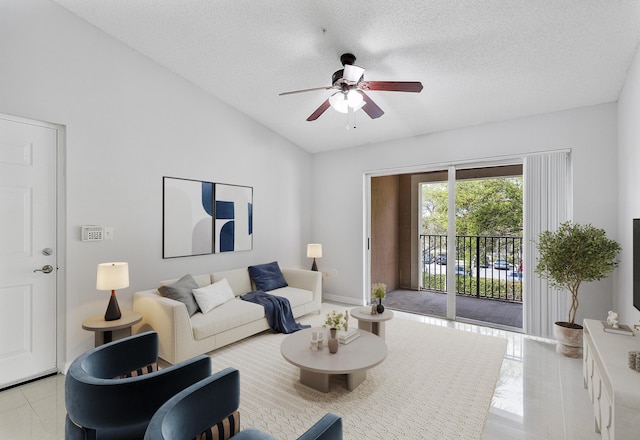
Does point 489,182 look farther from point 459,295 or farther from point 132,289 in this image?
point 132,289

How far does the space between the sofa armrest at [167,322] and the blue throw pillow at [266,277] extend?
1.45 meters

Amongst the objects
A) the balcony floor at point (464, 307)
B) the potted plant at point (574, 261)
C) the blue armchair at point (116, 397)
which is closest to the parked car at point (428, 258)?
the balcony floor at point (464, 307)

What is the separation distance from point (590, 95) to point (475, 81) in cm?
122

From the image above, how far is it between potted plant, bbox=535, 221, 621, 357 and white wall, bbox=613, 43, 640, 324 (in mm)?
153

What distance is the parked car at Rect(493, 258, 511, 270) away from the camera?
518cm

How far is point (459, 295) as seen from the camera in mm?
5660

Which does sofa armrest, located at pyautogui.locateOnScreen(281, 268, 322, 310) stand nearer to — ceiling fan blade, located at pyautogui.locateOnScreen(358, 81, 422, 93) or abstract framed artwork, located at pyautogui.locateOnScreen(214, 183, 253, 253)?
abstract framed artwork, located at pyautogui.locateOnScreen(214, 183, 253, 253)

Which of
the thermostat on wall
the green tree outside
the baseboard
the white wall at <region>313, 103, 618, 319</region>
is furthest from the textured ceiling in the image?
the baseboard

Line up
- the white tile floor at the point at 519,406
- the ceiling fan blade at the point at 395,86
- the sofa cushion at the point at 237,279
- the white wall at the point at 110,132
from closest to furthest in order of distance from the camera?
1. the white tile floor at the point at 519,406
2. the ceiling fan blade at the point at 395,86
3. the white wall at the point at 110,132
4. the sofa cushion at the point at 237,279

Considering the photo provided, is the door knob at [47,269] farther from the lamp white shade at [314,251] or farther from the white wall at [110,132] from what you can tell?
the lamp white shade at [314,251]

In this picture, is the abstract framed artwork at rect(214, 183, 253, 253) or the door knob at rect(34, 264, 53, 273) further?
the abstract framed artwork at rect(214, 183, 253, 253)

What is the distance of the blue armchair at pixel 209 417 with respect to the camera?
1.18 metres

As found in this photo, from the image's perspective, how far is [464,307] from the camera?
5.01 metres

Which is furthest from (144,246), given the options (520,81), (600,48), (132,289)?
(600,48)
